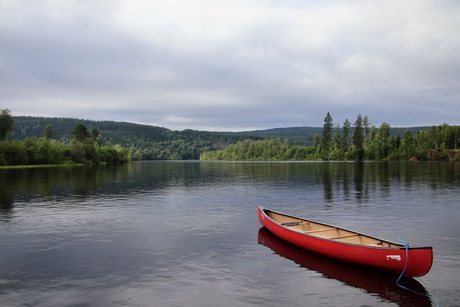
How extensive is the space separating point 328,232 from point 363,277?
6736 mm

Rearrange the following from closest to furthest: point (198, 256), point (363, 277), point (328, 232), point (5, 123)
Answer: point (363, 277)
point (198, 256)
point (328, 232)
point (5, 123)

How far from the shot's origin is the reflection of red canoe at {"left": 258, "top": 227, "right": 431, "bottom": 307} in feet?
64.3

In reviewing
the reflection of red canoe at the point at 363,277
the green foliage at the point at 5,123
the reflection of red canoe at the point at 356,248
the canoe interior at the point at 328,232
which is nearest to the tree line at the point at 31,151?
the green foliage at the point at 5,123

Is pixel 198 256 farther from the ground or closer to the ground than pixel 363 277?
farther from the ground

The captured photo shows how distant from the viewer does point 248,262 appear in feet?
83.8

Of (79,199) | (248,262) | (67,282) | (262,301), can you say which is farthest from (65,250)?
(79,199)

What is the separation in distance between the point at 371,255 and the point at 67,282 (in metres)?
18.2

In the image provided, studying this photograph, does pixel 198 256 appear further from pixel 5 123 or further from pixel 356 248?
pixel 5 123

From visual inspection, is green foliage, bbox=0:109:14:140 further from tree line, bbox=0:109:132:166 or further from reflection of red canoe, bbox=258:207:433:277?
reflection of red canoe, bbox=258:207:433:277

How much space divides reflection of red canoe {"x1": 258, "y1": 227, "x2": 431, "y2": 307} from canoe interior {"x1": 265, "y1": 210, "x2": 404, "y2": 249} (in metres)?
1.63

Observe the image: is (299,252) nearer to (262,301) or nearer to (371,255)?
(371,255)

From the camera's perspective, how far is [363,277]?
73.8 ft

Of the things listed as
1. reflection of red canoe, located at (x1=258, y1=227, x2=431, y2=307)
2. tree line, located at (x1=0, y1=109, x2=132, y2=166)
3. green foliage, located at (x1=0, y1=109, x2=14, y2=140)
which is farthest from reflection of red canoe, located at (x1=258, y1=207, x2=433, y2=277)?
green foliage, located at (x1=0, y1=109, x2=14, y2=140)

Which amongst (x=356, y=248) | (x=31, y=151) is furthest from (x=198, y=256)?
(x=31, y=151)
